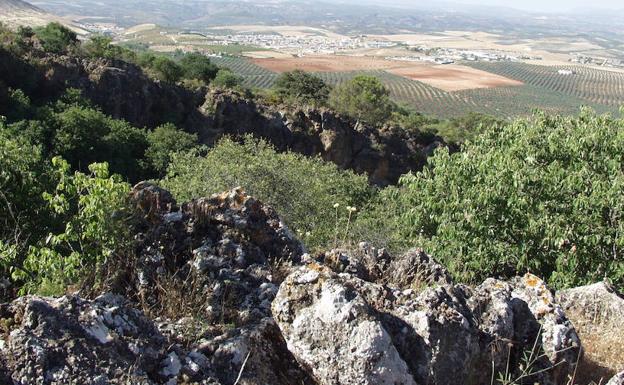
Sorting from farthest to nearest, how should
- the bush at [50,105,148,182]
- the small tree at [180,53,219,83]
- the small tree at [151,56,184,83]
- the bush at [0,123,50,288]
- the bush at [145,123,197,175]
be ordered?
the small tree at [180,53,219,83] < the small tree at [151,56,184,83] < the bush at [145,123,197,175] < the bush at [50,105,148,182] < the bush at [0,123,50,288]

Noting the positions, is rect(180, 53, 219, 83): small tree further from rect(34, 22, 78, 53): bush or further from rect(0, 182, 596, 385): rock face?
rect(0, 182, 596, 385): rock face

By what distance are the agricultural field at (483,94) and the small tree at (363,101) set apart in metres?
37.5

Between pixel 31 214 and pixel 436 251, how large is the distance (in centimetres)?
732

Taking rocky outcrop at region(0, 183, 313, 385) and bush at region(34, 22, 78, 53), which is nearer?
rocky outcrop at region(0, 183, 313, 385)

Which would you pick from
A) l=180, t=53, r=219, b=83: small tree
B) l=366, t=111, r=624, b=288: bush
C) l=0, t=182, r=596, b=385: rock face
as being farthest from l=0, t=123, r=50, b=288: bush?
l=180, t=53, r=219, b=83: small tree

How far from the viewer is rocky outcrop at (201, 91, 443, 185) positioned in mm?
39031

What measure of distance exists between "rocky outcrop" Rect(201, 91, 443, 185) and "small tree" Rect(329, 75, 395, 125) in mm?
14190

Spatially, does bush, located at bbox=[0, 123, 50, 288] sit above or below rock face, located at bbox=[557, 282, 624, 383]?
above

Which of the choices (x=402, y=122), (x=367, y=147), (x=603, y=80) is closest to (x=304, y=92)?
(x=402, y=122)

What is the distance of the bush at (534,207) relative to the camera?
9672mm

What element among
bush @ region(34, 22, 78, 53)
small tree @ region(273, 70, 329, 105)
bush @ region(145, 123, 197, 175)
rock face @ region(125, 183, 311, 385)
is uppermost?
bush @ region(34, 22, 78, 53)

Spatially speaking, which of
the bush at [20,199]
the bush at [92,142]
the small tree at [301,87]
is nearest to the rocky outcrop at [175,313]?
the bush at [20,199]

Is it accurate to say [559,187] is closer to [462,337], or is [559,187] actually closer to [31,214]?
[462,337]

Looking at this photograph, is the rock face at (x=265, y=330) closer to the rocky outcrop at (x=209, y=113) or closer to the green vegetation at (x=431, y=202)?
the green vegetation at (x=431, y=202)
